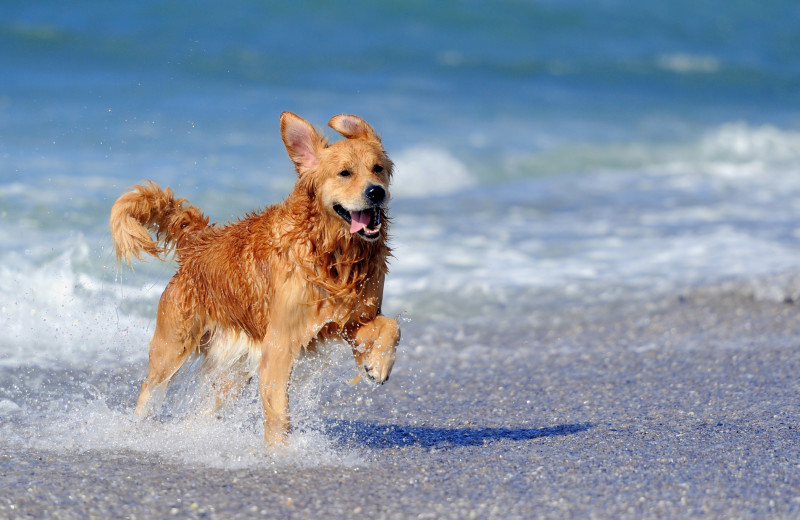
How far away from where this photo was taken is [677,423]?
5.08 metres

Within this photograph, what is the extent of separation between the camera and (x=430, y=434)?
5039 mm

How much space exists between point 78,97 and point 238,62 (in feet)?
16.0

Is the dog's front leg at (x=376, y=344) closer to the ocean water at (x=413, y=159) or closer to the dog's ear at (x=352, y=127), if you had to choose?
the ocean water at (x=413, y=159)

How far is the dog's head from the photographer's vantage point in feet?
14.6

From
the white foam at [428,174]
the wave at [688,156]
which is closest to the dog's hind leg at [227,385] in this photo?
the white foam at [428,174]

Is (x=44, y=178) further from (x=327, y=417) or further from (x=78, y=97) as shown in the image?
(x=327, y=417)

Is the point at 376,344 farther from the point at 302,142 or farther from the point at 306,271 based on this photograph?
the point at 302,142

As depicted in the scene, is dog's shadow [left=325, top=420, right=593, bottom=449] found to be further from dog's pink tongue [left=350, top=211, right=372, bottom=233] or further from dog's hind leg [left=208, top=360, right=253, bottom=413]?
dog's pink tongue [left=350, top=211, right=372, bottom=233]

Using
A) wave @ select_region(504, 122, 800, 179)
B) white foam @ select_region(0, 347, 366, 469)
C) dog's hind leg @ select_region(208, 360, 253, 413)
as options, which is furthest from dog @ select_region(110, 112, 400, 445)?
wave @ select_region(504, 122, 800, 179)

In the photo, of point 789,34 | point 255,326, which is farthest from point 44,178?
point 789,34

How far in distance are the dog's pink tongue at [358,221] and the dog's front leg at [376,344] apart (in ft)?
1.52

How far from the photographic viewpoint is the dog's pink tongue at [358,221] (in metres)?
4.46

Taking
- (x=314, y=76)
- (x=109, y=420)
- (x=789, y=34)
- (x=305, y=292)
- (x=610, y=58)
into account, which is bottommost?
(x=109, y=420)

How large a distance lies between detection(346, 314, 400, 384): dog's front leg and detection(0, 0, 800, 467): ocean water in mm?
361
